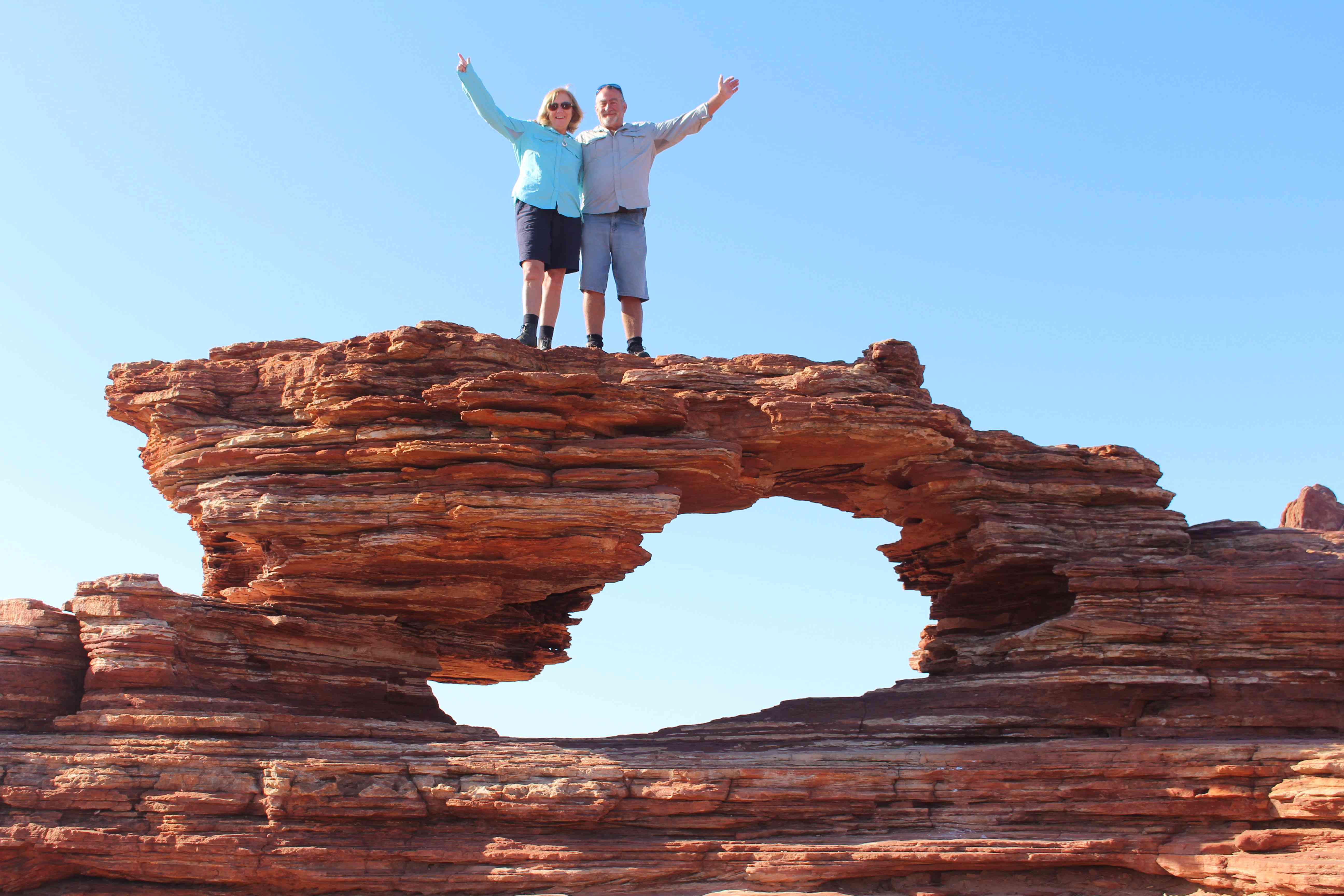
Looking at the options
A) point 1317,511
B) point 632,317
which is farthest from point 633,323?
point 1317,511

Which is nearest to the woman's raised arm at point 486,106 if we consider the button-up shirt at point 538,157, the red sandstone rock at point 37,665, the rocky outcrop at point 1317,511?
the button-up shirt at point 538,157

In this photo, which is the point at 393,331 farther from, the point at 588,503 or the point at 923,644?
the point at 923,644

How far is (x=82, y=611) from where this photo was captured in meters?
22.0

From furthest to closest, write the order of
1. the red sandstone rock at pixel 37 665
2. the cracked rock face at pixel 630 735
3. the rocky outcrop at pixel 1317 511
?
the rocky outcrop at pixel 1317 511
the red sandstone rock at pixel 37 665
the cracked rock face at pixel 630 735

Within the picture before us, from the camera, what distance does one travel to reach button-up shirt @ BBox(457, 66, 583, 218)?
77.0 ft

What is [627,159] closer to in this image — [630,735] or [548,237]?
[548,237]

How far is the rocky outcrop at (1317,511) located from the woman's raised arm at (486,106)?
2027 cm

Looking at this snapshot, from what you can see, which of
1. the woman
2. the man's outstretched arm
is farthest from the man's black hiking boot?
the man's outstretched arm

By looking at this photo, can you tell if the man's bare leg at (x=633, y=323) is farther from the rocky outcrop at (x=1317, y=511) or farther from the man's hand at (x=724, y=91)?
the rocky outcrop at (x=1317, y=511)

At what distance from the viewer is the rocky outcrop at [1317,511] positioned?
28.6 m

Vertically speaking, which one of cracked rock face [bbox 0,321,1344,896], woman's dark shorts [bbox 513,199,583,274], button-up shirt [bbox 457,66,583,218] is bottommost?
cracked rock face [bbox 0,321,1344,896]

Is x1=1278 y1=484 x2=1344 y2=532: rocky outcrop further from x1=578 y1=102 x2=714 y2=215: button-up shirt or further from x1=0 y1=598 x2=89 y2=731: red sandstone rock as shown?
x1=0 y1=598 x2=89 y2=731: red sandstone rock

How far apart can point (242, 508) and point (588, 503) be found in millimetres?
6666

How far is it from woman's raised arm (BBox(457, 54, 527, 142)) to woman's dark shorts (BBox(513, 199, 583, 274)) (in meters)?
1.44
